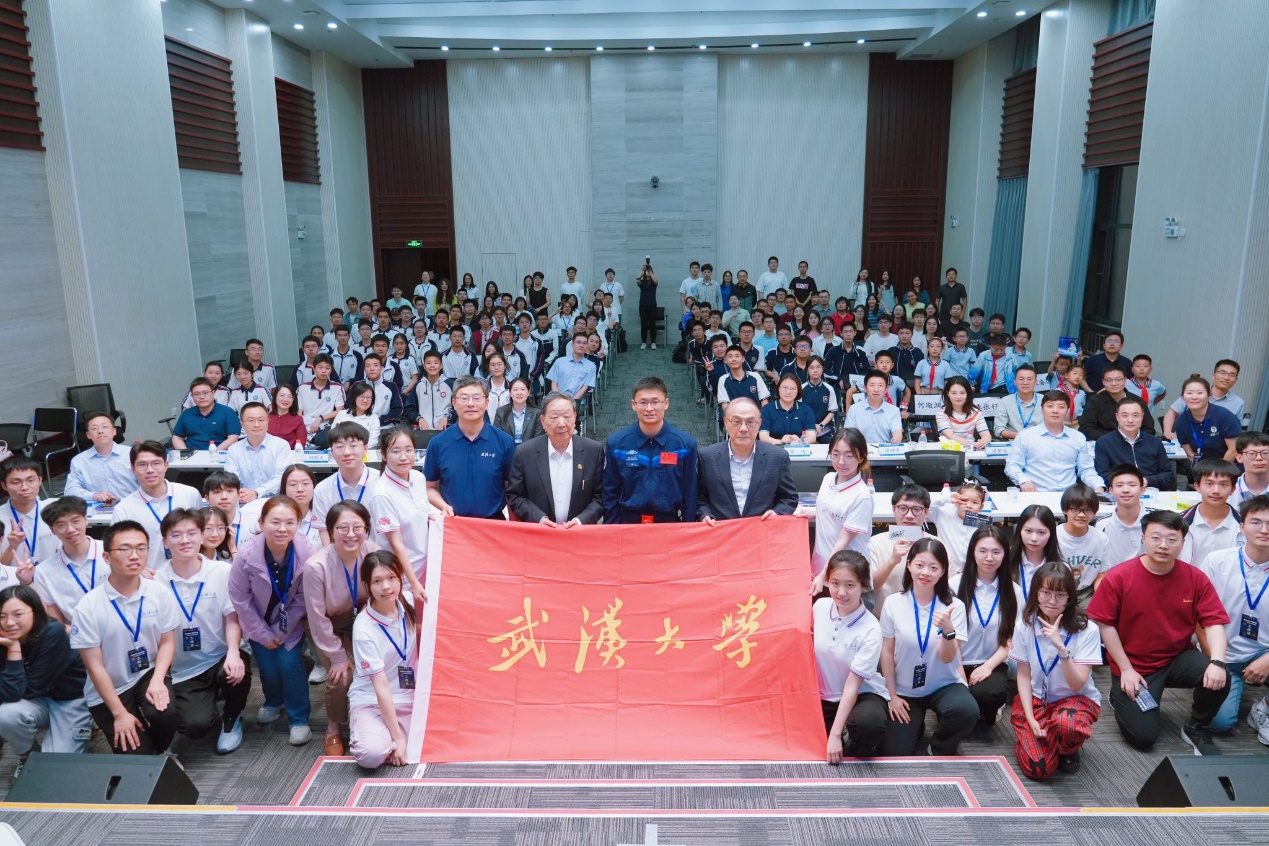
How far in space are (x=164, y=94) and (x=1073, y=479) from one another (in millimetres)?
10154

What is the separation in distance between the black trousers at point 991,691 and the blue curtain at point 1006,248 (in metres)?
10.3

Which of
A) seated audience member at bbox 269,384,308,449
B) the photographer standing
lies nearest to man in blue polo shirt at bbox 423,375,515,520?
seated audience member at bbox 269,384,308,449

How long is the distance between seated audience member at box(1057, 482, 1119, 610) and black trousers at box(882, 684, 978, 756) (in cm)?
127

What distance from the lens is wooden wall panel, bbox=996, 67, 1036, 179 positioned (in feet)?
42.6

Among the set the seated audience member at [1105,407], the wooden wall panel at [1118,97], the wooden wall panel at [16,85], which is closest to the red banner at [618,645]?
the seated audience member at [1105,407]

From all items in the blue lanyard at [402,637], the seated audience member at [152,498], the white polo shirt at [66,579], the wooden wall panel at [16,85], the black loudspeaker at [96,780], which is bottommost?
the black loudspeaker at [96,780]

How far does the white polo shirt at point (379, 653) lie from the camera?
3.81 meters

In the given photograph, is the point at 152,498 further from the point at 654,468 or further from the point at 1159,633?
the point at 1159,633

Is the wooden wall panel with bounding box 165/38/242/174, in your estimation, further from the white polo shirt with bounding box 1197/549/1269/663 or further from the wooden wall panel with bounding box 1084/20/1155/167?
the wooden wall panel with bounding box 1084/20/1155/167

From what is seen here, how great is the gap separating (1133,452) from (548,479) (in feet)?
14.3

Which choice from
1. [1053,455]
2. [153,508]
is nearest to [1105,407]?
[1053,455]

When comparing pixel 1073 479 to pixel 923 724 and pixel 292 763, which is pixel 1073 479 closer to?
pixel 923 724

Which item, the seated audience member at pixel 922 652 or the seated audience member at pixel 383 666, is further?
the seated audience member at pixel 922 652

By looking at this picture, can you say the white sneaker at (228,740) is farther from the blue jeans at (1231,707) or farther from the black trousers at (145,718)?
the blue jeans at (1231,707)
